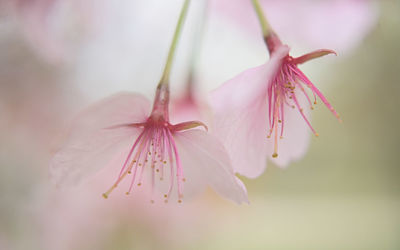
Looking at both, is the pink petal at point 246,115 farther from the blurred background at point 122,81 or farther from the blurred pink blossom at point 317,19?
the blurred pink blossom at point 317,19

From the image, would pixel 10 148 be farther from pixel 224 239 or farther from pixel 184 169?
pixel 224 239

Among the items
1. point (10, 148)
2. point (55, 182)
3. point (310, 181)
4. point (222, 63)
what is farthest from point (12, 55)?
point (310, 181)

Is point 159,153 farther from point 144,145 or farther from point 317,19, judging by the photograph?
point 317,19

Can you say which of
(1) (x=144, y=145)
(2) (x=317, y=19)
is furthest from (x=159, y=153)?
(2) (x=317, y=19)

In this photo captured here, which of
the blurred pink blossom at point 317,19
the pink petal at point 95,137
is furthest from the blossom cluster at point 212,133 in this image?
the blurred pink blossom at point 317,19

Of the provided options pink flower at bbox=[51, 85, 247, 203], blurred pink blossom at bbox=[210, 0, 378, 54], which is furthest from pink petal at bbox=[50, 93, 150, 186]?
blurred pink blossom at bbox=[210, 0, 378, 54]

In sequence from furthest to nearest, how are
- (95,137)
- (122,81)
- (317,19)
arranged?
1. (122,81)
2. (317,19)
3. (95,137)
